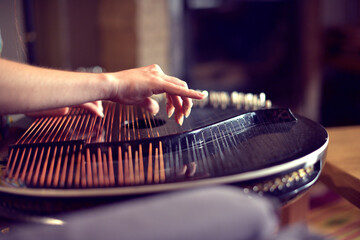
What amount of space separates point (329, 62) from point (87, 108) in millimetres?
2553

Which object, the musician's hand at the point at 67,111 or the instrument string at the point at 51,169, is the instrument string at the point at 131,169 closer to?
the instrument string at the point at 51,169

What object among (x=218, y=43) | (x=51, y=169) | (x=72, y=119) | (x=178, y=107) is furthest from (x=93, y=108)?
(x=218, y=43)

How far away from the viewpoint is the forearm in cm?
65

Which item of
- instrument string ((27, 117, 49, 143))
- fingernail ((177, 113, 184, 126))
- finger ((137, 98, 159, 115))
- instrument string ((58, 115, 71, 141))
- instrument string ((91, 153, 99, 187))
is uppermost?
finger ((137, 98, 159, 115))

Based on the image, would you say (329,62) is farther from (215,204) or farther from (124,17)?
(215,204)

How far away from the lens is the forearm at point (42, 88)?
646 mm

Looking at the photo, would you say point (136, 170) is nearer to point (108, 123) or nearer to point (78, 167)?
point (78, 167)

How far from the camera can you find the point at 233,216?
32 centimetres

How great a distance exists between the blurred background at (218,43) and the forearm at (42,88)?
2062 mm

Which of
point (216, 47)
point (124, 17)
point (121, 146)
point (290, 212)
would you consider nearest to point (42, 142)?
point (121, 146)

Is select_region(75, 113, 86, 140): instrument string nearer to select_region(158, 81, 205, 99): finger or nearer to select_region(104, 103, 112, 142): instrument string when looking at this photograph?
select_region(104, 103, 112, 142): instrument string

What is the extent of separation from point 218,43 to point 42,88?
96.3 inches

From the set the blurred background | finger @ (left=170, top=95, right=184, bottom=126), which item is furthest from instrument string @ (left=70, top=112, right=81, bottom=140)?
the blurred background

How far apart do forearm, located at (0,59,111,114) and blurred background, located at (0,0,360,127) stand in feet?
6.77
